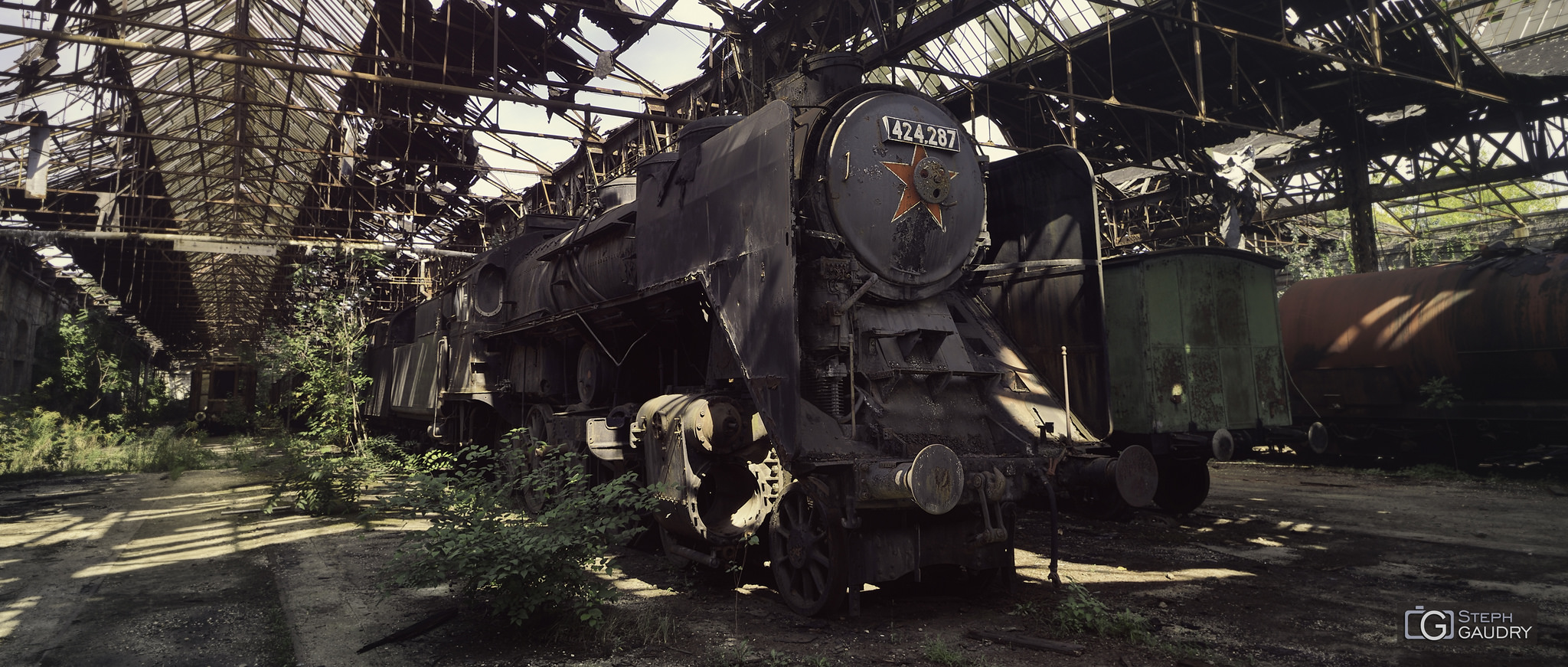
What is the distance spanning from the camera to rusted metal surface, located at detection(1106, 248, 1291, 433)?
7.12 metres

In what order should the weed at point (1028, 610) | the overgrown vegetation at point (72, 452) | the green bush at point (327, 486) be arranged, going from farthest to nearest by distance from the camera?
the overgrown vegetation at point (72, 452), the green bush at point (327, 486), the weed at point (1028, 610)

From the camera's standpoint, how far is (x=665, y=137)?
51.6 ft

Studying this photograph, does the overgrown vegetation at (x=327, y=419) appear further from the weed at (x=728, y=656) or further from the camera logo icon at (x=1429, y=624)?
the camera logo icon at (x=1429, y=624)

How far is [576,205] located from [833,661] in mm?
15444

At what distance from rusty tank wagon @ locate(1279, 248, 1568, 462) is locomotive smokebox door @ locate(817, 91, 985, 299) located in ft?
24.5

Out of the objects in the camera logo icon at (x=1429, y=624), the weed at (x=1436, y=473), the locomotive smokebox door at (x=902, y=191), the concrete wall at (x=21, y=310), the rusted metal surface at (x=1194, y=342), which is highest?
the concrete wall at (x=21, y=310)

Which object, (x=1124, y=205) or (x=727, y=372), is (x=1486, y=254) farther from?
(x=727, y=372)

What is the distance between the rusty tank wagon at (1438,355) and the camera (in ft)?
34.2

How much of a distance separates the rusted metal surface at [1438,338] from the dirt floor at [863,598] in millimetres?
2647

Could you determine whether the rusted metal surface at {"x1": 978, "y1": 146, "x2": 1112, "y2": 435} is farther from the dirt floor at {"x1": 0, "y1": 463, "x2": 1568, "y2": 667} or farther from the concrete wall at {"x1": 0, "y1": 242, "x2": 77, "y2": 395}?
the concrete wall at {"x1": 0, "y1": 242, "x2": 77, "y2": 395}

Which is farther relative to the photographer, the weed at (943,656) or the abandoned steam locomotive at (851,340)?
the abandoned steam locomotive at (851,340)

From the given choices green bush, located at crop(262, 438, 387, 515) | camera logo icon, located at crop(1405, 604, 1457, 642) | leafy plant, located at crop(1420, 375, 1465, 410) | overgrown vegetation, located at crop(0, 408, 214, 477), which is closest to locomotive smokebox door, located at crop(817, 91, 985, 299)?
camera logo icon, located at crop(1405, 604, 1457, 642)

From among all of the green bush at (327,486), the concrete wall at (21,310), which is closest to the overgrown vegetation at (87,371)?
the concrete wall at (21,310)

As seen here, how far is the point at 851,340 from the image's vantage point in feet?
16.1
